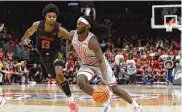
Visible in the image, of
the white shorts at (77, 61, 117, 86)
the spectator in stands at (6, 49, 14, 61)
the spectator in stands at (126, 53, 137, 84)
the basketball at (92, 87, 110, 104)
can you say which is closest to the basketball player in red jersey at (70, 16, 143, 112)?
the white shorts at (77, 61, 117, 86)

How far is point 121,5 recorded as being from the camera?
25.9 m

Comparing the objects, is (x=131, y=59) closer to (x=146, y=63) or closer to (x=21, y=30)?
(x=146, y=63)

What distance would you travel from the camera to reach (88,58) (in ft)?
23.3

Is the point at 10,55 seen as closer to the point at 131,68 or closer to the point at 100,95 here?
the point at 131,68

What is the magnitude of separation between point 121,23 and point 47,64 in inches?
735

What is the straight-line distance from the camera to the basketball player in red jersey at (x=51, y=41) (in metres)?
7.39

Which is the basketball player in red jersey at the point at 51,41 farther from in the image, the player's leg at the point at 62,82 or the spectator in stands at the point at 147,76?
the spectator in stands at the point at 147,76

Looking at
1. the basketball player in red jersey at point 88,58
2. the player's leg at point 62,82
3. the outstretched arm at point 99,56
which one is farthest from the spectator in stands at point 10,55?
the outstretched arm at point 99,56

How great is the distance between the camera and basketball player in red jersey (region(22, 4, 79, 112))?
24.2 ft

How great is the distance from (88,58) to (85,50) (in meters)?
0.19

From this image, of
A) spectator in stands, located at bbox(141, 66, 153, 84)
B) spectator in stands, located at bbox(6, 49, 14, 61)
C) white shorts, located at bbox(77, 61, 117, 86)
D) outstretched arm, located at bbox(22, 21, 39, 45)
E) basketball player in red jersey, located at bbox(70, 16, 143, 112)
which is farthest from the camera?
spectator in stands, located at bbox(6, 49, 14, 61)

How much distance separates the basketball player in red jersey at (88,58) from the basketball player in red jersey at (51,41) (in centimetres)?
42

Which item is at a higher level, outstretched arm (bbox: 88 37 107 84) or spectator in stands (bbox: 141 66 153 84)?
outstretched arm (bbox: 88 37 107 84)

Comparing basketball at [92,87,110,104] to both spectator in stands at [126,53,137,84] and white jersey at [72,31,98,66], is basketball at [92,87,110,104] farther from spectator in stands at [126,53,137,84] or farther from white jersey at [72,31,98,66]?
spectator in stands at [126,53,137,84]
